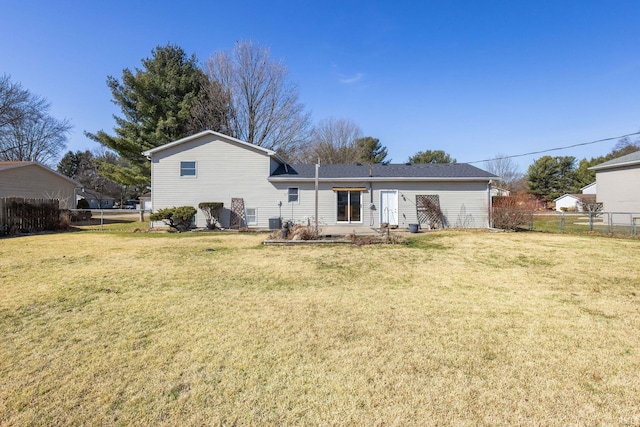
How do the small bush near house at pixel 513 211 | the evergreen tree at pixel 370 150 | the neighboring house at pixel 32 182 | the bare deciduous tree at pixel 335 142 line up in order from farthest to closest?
1. the evergreen tree at pixel 370 150
2. the bare deciduous tree at pixel 335 142
3. the neighboring house at pixel 32 182
4. the small bush near house at pixel 513 211

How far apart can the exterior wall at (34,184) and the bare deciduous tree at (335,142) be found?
21.5 metres

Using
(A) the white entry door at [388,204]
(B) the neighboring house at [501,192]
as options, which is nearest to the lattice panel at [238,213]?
A: (A) the white entry door at [388,204]

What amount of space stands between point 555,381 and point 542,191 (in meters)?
51.4

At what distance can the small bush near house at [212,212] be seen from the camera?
15.8m

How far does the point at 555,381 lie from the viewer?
2469 millimetres

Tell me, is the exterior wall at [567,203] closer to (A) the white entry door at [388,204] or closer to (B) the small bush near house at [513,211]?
(B) the small bush near house at [513,211]

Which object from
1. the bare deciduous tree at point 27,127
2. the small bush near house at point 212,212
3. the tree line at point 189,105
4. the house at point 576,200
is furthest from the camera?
the house at point 576,200

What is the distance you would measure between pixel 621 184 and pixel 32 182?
37714mm

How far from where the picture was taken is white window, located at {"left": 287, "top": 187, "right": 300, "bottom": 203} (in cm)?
1623

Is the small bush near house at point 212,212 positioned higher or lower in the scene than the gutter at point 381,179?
lower

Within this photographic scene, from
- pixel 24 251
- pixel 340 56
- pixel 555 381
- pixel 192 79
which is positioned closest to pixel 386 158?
pixel 340 56

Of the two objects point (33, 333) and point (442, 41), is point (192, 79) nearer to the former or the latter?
point (442, 41)

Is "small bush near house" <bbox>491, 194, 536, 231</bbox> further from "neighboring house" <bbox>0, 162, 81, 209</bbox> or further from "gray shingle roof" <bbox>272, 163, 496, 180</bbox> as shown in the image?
"neighboring house" <bbox>0, 162, 81, 209</bbox>

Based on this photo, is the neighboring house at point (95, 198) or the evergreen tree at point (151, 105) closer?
the evergreen tree at point (151, 105)
